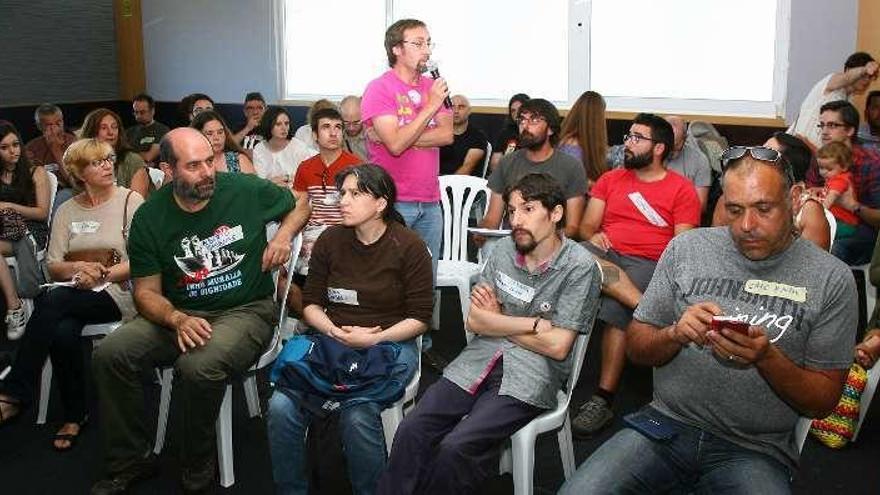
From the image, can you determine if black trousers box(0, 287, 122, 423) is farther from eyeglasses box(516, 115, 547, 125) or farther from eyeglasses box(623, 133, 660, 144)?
eyeglasses box(623, 133, 660, 144)

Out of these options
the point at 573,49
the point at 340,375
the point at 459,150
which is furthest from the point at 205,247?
the point at 573,49

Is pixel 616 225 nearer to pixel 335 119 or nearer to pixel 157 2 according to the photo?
pixel 335 119

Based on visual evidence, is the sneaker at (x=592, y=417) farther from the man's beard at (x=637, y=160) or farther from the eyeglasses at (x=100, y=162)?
the eyeglasses at (x=100, y=162)

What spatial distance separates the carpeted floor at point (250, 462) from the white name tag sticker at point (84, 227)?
778mm

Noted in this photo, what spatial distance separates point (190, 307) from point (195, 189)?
16.5 inches

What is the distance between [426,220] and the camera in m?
3.44

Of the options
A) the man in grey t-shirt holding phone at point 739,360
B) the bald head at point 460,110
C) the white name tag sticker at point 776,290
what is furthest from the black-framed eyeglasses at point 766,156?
the bald head at point 460,110

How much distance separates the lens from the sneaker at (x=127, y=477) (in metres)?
2.74

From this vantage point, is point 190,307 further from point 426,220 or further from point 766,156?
point 766,156

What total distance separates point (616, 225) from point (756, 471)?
1.79 meters

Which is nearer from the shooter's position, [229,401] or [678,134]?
[229,401]

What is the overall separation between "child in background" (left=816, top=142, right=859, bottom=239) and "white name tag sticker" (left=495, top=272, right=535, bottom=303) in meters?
2.18

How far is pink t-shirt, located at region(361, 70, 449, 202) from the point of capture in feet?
10.8

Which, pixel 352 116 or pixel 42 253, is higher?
pixel 352 116
